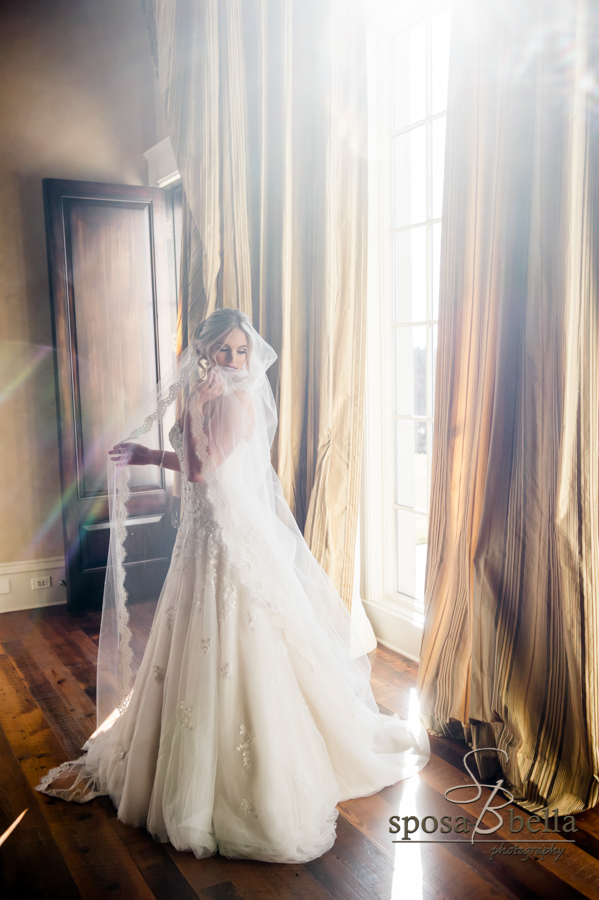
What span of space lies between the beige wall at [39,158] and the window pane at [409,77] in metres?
2.01

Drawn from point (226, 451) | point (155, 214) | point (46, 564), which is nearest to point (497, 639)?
point (226, 451)

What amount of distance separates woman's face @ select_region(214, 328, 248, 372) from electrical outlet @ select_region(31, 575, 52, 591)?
8.66 ft

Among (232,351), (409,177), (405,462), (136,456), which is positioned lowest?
(405,462)

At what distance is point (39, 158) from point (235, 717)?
361cm

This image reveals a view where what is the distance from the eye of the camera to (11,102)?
3.96 m

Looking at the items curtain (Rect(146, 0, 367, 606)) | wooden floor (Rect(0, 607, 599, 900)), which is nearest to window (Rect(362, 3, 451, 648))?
curtain (Rect(146, 0, 367, 606))

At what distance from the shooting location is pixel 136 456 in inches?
87.5

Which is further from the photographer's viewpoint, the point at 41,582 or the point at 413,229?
A: the point at 41,582

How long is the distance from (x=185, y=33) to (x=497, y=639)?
326 centimetres

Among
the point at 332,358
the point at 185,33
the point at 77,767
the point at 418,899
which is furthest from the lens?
the point at 185,33

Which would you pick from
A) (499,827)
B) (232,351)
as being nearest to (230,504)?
(232,351)

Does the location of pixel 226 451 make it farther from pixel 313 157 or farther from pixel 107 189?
pixel 107 189

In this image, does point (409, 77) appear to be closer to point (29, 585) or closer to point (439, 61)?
point (439, 61)

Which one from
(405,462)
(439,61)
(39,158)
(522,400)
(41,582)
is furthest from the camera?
(41,582)
